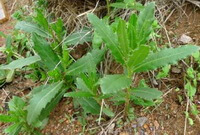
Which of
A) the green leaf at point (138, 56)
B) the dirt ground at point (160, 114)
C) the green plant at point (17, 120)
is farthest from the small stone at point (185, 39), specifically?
the green plant at point (17, 120)

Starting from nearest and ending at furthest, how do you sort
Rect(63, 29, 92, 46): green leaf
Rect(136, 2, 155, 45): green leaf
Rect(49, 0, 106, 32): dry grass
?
Rect(136, 2, 155, 45): green leaf
Rect(63, 29, 92, 46): green leaf
Rect(49, 0, 106, 32): dry grass

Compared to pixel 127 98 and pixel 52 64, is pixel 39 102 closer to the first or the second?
pixel 52 64

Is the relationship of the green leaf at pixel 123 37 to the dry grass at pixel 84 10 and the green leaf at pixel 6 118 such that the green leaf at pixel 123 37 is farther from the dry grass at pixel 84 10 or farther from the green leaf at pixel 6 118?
the green leaf at pixel 6 118

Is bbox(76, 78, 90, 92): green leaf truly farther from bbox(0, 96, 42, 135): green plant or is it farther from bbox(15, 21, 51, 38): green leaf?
bbox(15, 21, 51, 38): green leaf

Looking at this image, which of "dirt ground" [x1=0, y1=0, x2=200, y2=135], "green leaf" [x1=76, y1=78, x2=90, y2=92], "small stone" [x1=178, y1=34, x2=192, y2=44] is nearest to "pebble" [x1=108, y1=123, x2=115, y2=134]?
"dirt ground" [x1=0, y1=0, x2=200, y2=135]

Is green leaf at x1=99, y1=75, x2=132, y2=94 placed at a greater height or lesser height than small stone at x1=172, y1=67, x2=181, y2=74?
greater

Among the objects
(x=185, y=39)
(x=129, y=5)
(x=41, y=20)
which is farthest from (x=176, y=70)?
(x=41, y=20)
